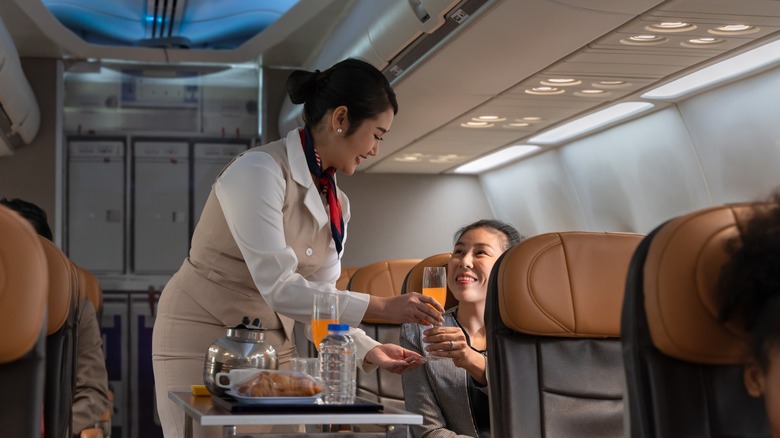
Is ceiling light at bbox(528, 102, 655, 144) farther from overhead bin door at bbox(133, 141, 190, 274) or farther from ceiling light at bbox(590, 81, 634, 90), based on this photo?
overhead bin door at bbox(133, 141, 190, 274)

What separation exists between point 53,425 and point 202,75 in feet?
24.1

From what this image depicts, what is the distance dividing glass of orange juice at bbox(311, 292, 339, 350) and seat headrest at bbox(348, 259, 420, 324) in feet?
9.17

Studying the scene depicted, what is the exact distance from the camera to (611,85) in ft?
18.8

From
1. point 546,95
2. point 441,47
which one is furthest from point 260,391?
point 546,95

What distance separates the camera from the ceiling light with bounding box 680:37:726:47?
4656 millimetres

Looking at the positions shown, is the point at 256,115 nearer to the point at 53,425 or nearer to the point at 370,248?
the point at 370,248

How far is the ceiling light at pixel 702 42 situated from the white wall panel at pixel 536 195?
3480 millimetres

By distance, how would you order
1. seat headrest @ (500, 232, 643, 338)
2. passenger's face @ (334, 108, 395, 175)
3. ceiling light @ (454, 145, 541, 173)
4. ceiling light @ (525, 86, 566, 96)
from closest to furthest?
seat headrest @ (500, 232, 643, 338) → passenger's face @ (334, 108, 395, 175) → ceiling light @ (525, 86, 566, 96) → ceiling light @ (454, 145, 541, 173)

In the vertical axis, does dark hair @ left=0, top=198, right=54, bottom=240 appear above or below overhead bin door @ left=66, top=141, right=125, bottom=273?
below

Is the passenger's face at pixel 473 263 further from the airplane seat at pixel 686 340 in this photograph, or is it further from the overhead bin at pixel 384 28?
the airplane seat at pixel 686 340

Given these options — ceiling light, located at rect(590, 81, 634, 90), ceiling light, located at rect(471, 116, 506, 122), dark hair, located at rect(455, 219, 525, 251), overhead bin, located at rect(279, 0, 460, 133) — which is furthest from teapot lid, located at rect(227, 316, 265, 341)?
ceiling light, located at rect(471, 116, 506, 122)

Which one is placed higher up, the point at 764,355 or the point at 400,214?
the point at 400,214

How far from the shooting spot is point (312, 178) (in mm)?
3303

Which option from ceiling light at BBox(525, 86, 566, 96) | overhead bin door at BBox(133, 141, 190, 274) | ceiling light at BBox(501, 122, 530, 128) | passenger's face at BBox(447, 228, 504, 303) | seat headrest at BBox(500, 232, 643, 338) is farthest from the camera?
overhead bin door at BBox(133, 141, 190, 274)
